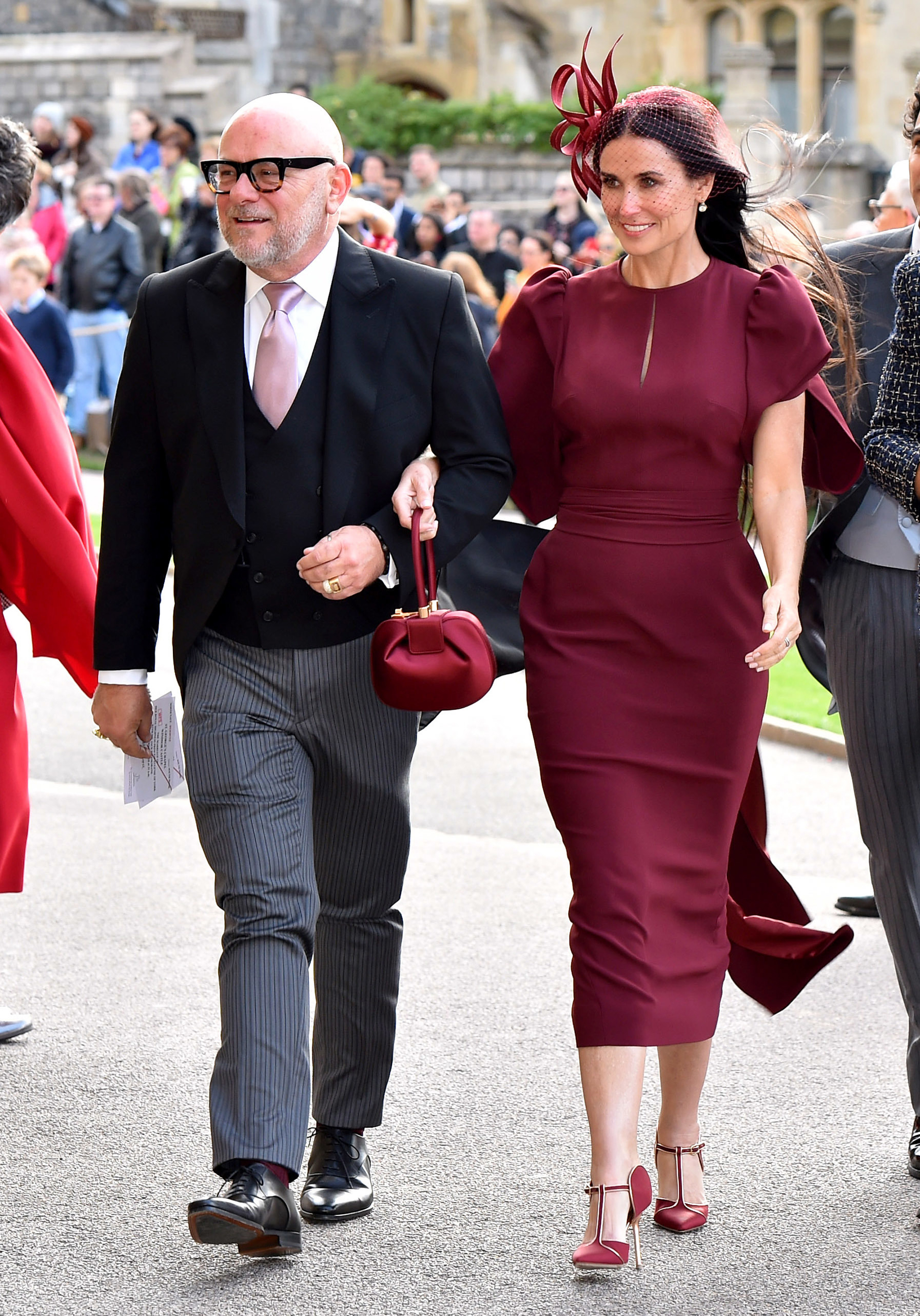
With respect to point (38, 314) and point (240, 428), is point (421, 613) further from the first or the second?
point (38, 314)

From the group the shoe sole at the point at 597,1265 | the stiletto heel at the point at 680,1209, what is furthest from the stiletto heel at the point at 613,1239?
the stiletto heel at the point at 680,1209

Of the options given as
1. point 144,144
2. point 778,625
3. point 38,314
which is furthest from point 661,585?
point 144,144

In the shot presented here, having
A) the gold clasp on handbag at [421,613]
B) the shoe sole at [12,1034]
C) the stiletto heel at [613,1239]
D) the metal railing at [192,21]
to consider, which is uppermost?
the metal railing at [192,21]

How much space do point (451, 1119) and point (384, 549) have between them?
1.50 m

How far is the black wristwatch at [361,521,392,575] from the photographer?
3953 mm

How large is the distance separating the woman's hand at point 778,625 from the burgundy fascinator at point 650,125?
2.75 feet

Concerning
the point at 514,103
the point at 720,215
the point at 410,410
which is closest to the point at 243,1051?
the point at 410,410

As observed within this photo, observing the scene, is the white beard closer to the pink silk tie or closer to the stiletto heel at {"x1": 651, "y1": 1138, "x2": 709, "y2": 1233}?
the pink silk tie

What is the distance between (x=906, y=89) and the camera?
3666 cm

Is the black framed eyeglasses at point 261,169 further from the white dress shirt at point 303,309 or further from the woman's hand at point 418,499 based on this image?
the woman's hand at point 418,499

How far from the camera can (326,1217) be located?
412cm

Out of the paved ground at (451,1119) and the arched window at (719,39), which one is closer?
the paved ground at (451,1119)

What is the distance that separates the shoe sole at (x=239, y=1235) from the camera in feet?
11.9

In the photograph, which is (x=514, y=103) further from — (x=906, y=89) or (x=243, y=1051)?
(x=243, y=1051)
